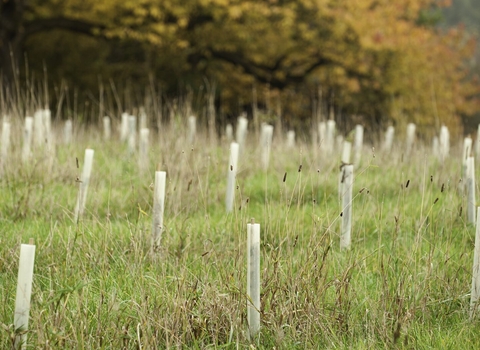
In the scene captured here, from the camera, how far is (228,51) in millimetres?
17094

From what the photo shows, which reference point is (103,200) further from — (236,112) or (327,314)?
(236,112)

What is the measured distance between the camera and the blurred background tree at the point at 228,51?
50.3 feet

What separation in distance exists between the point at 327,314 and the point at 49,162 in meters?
3.91

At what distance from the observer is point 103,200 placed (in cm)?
648

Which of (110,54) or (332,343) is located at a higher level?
(110,54)

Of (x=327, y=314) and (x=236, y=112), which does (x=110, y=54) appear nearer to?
(x=236, y=112)

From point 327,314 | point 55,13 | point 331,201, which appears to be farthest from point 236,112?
point 327,314

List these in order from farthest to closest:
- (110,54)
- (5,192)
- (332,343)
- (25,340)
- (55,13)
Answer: (110,54) → (55,13) → (5,192) → (332,343) → (25,340)

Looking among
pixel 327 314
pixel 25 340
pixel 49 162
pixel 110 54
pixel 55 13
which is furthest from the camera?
pixel 110 54

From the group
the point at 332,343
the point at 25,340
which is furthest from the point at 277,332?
the point at 25,340

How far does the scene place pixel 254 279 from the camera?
11.6 feet

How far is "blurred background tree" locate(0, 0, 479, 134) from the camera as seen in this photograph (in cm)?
1534

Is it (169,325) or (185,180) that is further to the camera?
(185,180)

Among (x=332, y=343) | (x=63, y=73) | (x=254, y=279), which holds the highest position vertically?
(x=63, y=73)
